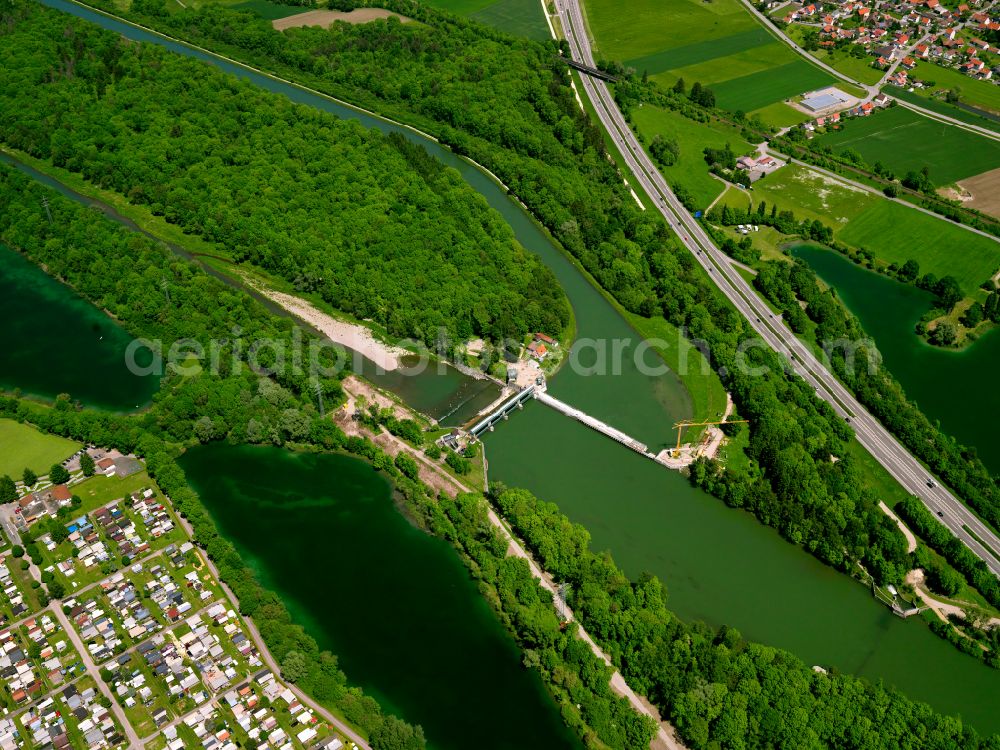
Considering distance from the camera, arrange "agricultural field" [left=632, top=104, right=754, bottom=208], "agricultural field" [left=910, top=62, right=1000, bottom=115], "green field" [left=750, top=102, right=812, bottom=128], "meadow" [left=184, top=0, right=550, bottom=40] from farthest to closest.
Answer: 1. "meadow" [left=184, top=0, right=550, bottom=40]
2. "agricultural field" [left=910, top=62, right=1000, bottom=115]
3. "green field" [left=750, top=102, right=812, bottom=128]
4. "agricultural field" [left=632, top=104, right=754, bottom=208]

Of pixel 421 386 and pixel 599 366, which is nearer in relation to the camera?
pixel 421 386

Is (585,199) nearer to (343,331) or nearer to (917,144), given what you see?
(343,331)

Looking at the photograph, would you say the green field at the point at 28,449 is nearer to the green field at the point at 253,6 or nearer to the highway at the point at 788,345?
the highway at the point at 788,345

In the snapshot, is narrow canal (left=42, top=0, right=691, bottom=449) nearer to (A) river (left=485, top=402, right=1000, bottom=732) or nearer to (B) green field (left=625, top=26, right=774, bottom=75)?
(A) river (left=485, top=402, right=1000, bottom=732)

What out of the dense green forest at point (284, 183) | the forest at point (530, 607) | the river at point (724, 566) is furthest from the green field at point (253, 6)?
the river at point (724, 566)

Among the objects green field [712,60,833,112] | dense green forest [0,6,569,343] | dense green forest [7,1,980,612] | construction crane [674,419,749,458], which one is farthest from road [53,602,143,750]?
green field [712,60,833,112]

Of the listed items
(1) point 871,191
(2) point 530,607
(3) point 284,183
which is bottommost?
(2) point 530,607

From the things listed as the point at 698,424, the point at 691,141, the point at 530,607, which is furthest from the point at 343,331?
the point at 691,141
